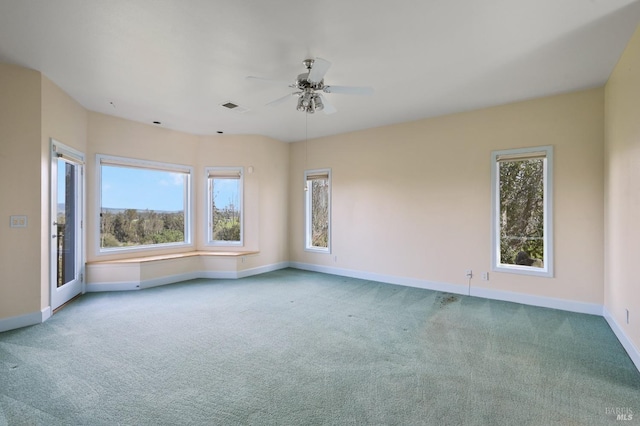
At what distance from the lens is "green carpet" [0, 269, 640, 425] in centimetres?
199

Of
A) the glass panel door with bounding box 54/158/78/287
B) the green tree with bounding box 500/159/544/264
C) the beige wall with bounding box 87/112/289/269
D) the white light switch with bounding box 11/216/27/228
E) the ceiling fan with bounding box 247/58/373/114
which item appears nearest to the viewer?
the ceiling fan with bounding box 247/58/373/114

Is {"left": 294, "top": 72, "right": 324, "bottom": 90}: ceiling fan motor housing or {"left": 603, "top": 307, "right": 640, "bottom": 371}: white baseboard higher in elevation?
{"left": 294, "top": 72, "right": 324, "bottom": 90}: ceiling fan motor housing

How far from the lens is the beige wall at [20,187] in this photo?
3.26m

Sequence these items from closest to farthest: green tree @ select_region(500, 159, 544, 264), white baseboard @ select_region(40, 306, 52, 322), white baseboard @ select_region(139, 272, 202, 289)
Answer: white baseboard @ select_region(40, 306, 52, 322) → green tree @ select_region(500, 159, 544, 264) → white baseboard @ select_region(139, 272, 202, 289)

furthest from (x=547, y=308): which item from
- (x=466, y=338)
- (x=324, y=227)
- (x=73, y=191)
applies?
(x=73, y=191)

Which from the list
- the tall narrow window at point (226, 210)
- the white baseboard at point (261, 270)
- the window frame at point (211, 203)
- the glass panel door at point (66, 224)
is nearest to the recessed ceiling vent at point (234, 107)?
the window frame at point (211, 203)

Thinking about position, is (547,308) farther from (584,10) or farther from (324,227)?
(324,227)

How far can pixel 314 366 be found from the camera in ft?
8.39

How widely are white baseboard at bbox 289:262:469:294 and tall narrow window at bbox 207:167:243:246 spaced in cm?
148

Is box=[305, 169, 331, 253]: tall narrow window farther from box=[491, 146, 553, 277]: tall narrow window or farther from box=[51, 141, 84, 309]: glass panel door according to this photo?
box=[51, 141, 84, 309]: glass panel door

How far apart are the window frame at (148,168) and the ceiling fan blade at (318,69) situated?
384cm

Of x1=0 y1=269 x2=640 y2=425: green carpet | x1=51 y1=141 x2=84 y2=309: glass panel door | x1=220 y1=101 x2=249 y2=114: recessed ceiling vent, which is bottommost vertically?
x1=0 y1=269 x2=640 y2=425: green carpet

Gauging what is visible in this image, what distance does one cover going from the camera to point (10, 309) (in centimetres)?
330

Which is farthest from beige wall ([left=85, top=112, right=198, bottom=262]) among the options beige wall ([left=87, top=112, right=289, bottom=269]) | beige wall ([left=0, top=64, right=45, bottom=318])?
beige wall ([left=0, top=64, right=45, bottom=318])
